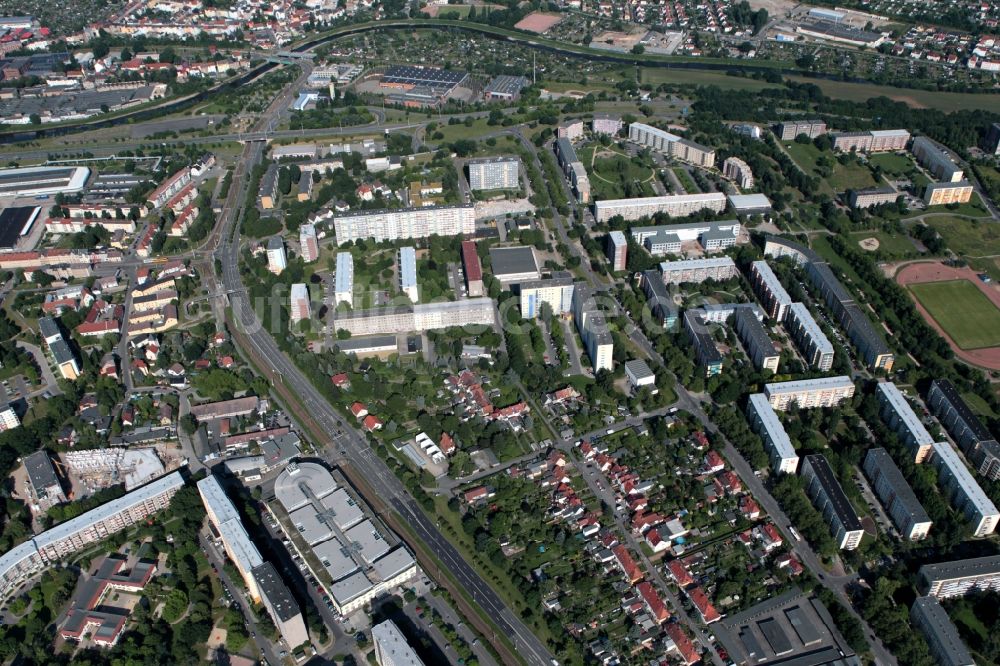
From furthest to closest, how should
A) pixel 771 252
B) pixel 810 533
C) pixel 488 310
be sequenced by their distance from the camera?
pixel 771 252 → pixel 488 310 → pixel 810 533

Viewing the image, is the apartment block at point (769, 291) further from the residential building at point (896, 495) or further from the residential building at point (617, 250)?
the residential building at point (896, 495)

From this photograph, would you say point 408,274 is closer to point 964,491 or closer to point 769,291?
point 769,291

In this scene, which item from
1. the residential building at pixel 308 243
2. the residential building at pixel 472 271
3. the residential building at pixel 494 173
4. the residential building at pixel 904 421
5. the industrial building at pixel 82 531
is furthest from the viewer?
the residential building at pixel 494 173

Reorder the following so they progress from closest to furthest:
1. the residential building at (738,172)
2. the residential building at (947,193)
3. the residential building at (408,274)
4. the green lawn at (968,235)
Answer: the residential building at (408,274)
the green lawn at (968,235)
the residential building at (947,193)
the residential building at (738,172)

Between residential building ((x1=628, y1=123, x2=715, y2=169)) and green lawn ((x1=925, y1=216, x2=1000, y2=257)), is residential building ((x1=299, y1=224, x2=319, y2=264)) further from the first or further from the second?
green lawn ((x1=925, y1=216, x2=1000, y2=257))

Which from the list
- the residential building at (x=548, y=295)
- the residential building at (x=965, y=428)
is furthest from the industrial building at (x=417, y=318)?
the residential building at (x=965, y=428)

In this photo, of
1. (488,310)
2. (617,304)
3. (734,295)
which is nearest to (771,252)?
(734,295)

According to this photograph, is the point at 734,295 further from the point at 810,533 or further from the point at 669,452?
the point at 810,533
